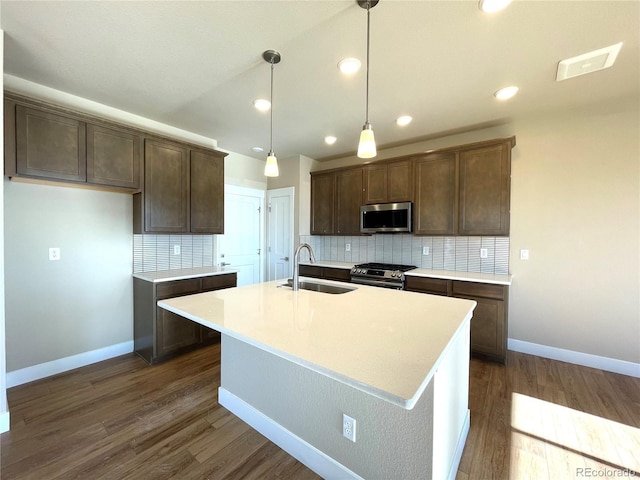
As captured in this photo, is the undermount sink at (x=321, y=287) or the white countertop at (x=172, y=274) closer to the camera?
the undermount sink at (x=321, y=287)

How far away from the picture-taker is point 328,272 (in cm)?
408

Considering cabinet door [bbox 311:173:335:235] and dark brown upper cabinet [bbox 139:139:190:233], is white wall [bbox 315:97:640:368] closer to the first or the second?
cabinet door [bbox 311:173:335:235]

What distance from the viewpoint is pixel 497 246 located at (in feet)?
10.5

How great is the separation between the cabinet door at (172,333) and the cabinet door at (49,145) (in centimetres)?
148

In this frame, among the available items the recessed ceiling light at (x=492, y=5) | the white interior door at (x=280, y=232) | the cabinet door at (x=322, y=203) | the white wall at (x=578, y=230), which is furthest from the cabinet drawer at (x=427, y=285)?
the recessed ceiling light at (x=492, y=5)

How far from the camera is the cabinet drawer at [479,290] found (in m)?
2.78

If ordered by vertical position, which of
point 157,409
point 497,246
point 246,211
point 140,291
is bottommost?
point 157,409

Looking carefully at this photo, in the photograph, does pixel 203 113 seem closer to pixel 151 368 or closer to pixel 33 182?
pixel 33 182

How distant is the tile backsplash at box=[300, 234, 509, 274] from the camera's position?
324 centimetres

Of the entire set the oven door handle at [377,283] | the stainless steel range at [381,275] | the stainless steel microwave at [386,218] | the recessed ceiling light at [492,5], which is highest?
the recessed ceiling light at [492,5]

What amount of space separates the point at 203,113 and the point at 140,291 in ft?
6.63

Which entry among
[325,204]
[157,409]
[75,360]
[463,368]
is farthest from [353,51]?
[75,360]

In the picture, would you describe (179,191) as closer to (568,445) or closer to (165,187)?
(165,187)

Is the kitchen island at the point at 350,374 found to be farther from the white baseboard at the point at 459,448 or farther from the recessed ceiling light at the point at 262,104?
the recessed ceiling light at the point at 262,104
